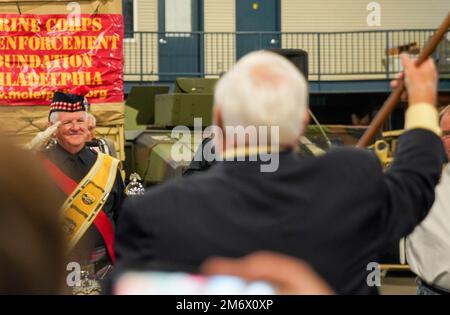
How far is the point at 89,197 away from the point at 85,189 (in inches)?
2.8

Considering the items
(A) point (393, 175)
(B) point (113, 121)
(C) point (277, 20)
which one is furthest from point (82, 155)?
(C) point (277, 20)

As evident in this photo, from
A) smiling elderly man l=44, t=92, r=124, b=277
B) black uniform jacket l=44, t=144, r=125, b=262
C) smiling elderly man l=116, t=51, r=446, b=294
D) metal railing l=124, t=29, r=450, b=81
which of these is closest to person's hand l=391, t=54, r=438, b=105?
smiling elderly man l=116, t=51, r=446, b=294

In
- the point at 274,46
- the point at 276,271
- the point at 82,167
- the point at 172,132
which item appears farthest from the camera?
the point at 274,46

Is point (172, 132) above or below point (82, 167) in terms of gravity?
below

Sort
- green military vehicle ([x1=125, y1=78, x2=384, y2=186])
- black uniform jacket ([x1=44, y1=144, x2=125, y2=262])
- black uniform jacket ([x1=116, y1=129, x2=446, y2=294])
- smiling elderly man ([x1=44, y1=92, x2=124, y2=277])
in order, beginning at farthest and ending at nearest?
green military vehicle ([x1=125, y1=78, x2=384, y2=186])
black uniform jacket ([x1=44, y1=144, x2=125, y2=262])
smiling elderly man ([x1=44, y1=92, x2=124, y2=277])
black uniform jacket ([x1=116, y1=129, x2=446, y2=294])

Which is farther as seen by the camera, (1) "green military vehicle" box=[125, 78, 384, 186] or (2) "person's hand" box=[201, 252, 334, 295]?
(1) "green military vehicle" box=[125, 78, 384, 186]

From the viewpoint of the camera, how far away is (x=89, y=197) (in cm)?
605

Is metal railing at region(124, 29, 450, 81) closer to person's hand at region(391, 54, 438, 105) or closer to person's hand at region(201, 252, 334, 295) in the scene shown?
person's hand at region(391, 54, 438, 105)

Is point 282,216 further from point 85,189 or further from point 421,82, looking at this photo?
point 85,189

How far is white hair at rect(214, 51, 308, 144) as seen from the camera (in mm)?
2418

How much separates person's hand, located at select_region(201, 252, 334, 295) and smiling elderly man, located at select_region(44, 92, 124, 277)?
3318 millimetres

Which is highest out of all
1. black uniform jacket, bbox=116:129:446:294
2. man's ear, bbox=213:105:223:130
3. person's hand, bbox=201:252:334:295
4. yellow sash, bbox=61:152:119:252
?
man's ear, bbox=213:105:223:130

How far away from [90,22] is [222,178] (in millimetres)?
9737

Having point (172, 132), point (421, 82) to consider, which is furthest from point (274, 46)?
point (421, 82)
